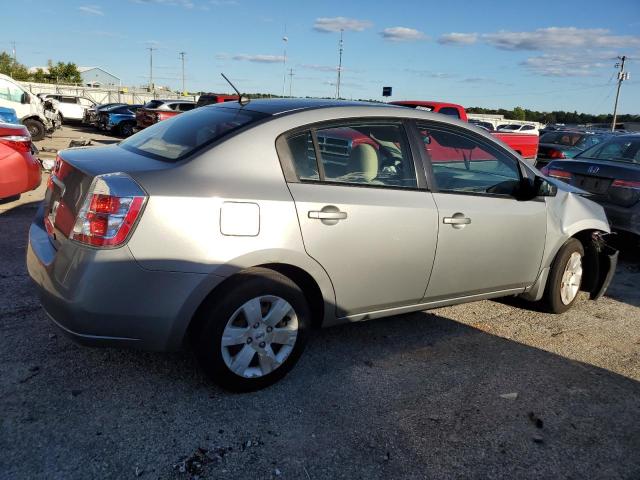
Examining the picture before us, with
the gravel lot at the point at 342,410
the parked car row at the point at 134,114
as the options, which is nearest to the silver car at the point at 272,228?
the gravel lot at the point at 342,410

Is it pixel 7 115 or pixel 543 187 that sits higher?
pixel 7 115

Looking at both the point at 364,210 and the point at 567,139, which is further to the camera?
the point at 567,139

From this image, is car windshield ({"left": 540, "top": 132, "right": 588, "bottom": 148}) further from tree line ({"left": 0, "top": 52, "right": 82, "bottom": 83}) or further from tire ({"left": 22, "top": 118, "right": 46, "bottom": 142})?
tree line ({"left": 0, "top": 52, "right": 82, "bottom": 83})

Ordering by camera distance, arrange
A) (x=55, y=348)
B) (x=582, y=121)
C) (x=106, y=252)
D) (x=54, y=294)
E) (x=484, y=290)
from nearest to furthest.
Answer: (x=106, y=252), (x=54, y=294), (x=55, y=348), (x=484, y=290), (x=582, y=121)

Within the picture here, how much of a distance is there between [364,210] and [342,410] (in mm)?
1166

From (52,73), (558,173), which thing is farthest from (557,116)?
(558,173)

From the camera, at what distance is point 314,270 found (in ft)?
10.0

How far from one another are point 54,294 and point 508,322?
11.4ft

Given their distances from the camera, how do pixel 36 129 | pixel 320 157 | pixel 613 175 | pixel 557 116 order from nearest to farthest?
pixel 320 157 < pixel 613 175 < pixel 36 129 < pixel 557 116

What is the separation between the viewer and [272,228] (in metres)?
2.85

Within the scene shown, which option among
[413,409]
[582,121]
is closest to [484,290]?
[413,409]

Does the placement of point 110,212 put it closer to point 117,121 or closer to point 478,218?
point 478,218

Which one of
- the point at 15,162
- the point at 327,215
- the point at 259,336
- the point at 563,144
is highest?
the point at 563,144

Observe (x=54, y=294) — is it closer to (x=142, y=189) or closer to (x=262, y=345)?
(x=142, y=189)
